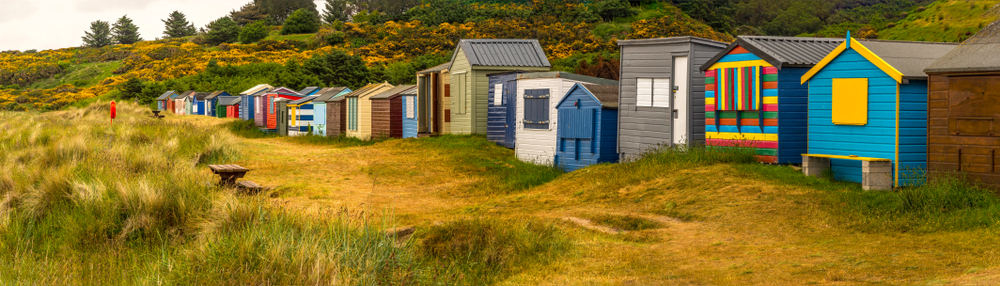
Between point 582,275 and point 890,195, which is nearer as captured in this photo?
point 582,275

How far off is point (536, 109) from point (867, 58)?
8531 millimetres

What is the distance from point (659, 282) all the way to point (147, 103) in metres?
60.8

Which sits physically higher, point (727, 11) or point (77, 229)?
point (727, 11)

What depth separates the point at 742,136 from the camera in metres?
12.9

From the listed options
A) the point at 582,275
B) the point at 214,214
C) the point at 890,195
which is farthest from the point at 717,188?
the point at 214,214

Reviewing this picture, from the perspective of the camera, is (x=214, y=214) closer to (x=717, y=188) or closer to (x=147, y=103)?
(x=717, y=188)

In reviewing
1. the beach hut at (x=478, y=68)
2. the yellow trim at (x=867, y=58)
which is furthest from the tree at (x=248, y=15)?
the yellow trim at (x=867, y=58)

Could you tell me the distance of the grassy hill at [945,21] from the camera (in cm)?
4781

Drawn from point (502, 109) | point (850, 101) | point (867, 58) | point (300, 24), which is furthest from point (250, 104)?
point (300, 24)

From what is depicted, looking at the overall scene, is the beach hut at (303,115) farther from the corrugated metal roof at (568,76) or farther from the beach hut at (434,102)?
the corrugated metal roof at (568,76)

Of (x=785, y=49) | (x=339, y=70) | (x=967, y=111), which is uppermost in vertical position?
(x=339, y=70)

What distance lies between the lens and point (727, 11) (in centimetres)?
8369

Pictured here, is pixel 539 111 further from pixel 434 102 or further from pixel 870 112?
pixel 870 112

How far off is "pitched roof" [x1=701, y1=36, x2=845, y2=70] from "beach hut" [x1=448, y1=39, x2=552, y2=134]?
9217mm
